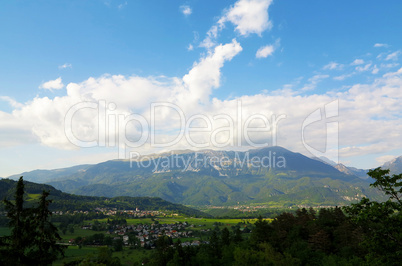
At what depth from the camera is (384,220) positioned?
1545 centimetres

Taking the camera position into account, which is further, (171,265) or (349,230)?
(171,265)

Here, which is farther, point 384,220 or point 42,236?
point 42,236

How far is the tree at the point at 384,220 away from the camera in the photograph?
15086mm

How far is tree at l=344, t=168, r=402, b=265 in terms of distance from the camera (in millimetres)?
15086

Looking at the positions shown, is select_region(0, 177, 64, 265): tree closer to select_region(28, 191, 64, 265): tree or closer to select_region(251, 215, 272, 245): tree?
select_region(28, 191, 64, 265): tree

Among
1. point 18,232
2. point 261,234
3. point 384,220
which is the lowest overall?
point 261,234

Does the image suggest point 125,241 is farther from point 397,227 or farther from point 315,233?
point 397,227

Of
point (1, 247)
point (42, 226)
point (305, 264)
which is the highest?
point (42, 226)

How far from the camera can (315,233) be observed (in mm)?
63219

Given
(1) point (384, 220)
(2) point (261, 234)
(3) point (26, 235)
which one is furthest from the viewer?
(2) point (261, 234)

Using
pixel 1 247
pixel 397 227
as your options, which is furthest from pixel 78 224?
pixel 397 227

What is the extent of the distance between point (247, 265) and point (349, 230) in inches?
1183

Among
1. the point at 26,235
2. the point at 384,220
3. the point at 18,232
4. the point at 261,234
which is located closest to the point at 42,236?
the point at 26,235

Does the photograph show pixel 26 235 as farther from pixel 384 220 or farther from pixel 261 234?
pixel 261 234
